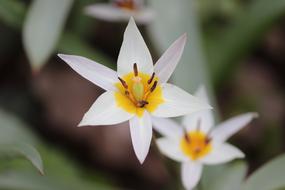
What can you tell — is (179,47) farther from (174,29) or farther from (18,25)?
(18,25)

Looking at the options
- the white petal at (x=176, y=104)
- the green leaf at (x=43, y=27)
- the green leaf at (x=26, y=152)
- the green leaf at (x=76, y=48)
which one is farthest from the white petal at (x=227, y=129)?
the green leaf at (x=76, y=48)

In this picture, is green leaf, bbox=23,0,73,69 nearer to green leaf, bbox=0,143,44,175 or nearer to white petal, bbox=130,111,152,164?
green leaf, bbox=0,143,44,175

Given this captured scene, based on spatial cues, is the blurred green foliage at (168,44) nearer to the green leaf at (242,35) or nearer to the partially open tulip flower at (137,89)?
the green leaf at (242,35)

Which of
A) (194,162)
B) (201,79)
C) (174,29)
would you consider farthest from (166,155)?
(174,29)

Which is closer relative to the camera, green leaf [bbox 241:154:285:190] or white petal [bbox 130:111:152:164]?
white petal [bbox 130:111:152:164]

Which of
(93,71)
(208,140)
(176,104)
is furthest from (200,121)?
(93,71)

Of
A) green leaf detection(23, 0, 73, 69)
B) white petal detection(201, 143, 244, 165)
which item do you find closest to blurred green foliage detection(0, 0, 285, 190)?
green leaf detection(23, 0, 73, 69)
